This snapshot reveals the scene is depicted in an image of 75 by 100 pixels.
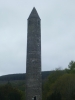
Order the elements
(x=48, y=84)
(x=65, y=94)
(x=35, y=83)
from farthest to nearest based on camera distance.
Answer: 1. (x=48, y=84)
2. (x=65, y=94)
3. (x=35, y=83)

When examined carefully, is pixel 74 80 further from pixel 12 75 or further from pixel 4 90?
pixel 12 75

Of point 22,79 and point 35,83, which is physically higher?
point 22,79

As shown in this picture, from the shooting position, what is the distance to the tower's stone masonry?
133 feet

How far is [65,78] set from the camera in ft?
170

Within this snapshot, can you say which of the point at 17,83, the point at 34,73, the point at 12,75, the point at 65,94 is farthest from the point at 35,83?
the point at 12,75

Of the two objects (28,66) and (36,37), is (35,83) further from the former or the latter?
(36,37)

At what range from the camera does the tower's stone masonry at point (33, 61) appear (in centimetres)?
4066

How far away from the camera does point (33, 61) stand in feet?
135

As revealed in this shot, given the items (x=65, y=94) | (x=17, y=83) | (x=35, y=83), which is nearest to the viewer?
(x=35, y=83)

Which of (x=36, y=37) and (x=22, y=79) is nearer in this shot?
(x=36, y=37)

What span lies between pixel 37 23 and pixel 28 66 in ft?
15.7

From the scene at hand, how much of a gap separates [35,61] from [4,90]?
1960 cm

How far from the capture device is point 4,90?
195 ft

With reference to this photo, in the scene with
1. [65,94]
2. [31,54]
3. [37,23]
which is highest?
[37,23]
